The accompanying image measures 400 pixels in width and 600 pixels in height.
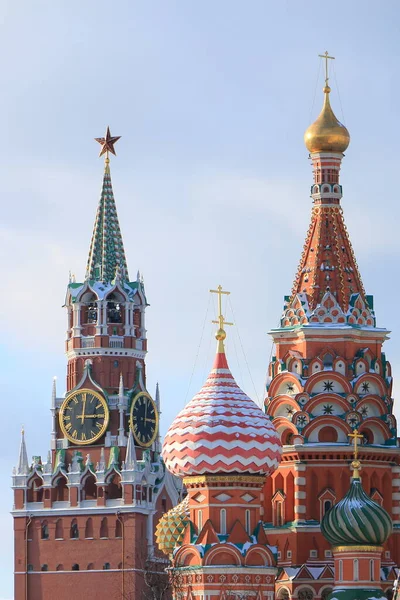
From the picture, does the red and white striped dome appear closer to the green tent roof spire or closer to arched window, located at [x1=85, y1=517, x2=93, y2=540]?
arched window, located at [x1=85, y1=517, x2=93, y2=540]

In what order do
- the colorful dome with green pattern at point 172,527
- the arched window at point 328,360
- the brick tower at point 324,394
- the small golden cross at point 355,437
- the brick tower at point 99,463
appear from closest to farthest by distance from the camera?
the small golden cross at point 355,437
the brick tower at point 324,394
the arched window at point 328,360
the colorful dome with green pattern at point 172,527
the brick tower at point 99,463

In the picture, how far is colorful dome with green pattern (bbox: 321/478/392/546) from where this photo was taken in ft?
245

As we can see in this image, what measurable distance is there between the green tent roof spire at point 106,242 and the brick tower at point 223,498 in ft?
93.3

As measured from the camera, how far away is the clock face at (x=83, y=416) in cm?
10319

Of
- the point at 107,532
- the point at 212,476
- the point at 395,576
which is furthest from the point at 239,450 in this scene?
the point at 107,532

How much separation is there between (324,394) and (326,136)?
753 cm

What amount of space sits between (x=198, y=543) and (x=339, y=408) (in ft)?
21.2

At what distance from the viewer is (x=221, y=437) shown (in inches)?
2985

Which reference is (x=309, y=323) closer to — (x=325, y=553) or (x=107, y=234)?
(x=325, y=553)

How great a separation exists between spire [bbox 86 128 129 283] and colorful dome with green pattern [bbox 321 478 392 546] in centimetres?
3057

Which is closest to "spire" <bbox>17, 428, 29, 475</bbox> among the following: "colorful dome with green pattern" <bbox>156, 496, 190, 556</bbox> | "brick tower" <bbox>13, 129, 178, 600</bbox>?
"brick tower" <bbox>13, 129, 178, 600</bbox>

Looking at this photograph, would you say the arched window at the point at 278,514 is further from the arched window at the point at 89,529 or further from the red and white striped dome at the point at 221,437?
the arched window at the point at 89,529

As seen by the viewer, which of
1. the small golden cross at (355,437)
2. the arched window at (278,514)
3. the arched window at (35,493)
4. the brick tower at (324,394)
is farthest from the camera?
the arched window at (35,493)

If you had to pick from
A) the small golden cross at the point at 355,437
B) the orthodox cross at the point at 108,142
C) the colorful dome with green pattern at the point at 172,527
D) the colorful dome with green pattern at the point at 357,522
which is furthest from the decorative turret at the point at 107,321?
the colorful dome with green pattern at the point at 357,522
